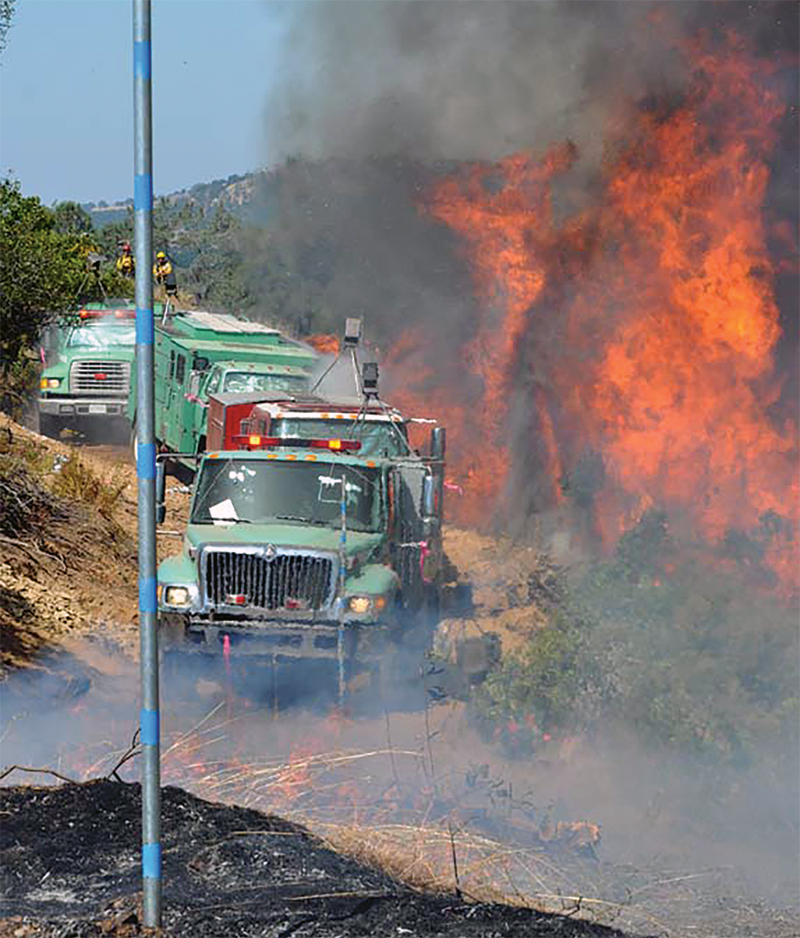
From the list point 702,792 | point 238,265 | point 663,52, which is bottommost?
point 702,792

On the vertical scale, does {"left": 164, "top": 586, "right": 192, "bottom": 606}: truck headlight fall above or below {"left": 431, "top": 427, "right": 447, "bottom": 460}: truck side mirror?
below

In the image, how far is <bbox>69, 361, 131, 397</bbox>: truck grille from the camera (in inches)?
917

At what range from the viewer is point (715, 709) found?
11.6 metres

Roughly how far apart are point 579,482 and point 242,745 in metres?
8.39

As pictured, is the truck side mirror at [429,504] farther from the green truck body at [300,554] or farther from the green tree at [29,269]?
the green tree at [29,269]

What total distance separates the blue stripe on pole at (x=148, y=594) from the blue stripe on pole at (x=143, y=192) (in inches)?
61.0

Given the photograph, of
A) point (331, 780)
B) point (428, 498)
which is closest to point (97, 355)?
point (428, 498)

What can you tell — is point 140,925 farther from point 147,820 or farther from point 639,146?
point 639,146

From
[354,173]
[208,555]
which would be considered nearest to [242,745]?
[208,555]

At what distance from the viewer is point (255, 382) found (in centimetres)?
1875

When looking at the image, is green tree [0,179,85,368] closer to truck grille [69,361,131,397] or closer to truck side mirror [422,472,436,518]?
truck grille [69,361,131,397]

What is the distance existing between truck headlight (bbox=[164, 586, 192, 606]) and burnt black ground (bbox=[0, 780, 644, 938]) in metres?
4.01

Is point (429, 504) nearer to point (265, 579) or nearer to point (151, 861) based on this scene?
point (265, 579)

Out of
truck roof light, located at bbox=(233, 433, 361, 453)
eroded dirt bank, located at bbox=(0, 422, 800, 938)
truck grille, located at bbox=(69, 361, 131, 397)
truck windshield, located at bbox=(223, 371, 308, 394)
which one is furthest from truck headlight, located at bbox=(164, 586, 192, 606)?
truck grille, located at bbox=(69, 361, 131, 397)
